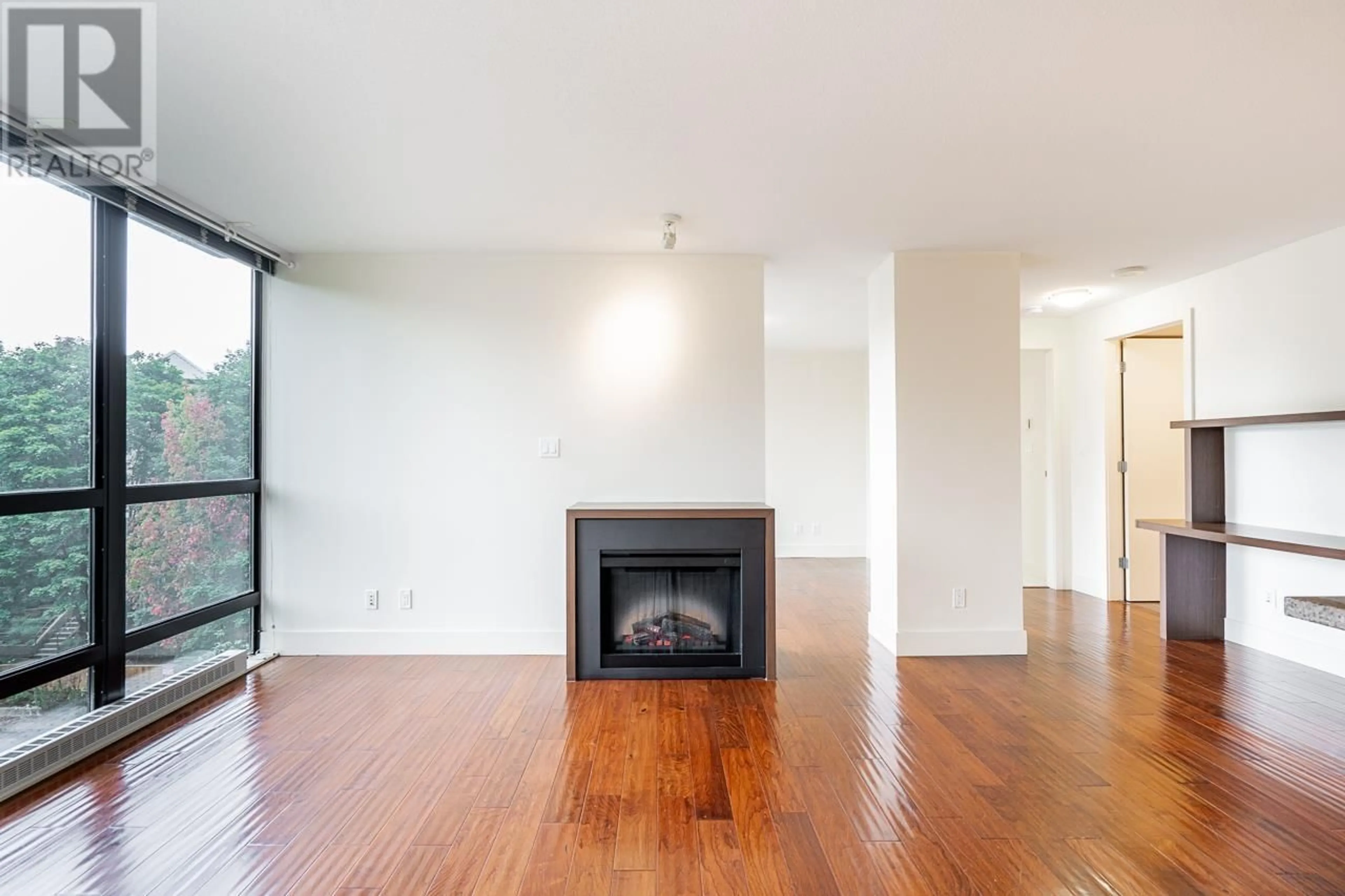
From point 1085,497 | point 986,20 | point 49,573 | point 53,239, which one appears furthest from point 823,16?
point 1085,497

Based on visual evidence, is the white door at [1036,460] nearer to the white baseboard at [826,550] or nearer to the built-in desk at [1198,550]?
the built-in desk at [1198,550]

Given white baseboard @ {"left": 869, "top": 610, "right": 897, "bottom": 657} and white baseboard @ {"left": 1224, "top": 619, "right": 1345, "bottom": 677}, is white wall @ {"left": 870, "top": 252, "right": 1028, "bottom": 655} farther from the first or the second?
white baseboard @ {"left": 1224, "top": 619, "right": 1345, "bottom": 677}

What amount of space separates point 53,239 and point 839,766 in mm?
3633

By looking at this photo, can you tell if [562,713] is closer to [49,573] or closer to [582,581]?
[582,581]

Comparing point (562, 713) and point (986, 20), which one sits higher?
point (986, 20)

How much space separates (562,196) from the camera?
3.11 m

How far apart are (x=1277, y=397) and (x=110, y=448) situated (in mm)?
6049

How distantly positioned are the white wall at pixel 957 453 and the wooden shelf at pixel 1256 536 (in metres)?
1.08

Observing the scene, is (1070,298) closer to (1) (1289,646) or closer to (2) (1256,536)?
(2) (1256,536)

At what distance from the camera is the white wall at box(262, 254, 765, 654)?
4043 millimetres

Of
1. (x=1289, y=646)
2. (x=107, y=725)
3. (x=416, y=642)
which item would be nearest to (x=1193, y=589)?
(x=1289, y=646)

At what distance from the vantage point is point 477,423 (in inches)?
160

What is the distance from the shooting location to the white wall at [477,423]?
13.3 feet

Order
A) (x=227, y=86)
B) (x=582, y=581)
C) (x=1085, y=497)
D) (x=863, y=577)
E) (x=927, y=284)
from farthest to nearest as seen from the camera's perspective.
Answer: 1. (x=863, y=577)
2. (x=1085, y=497)
3. (x=927, y=284)
4. (x=582, y=581)
5. (x=227, y=86)
